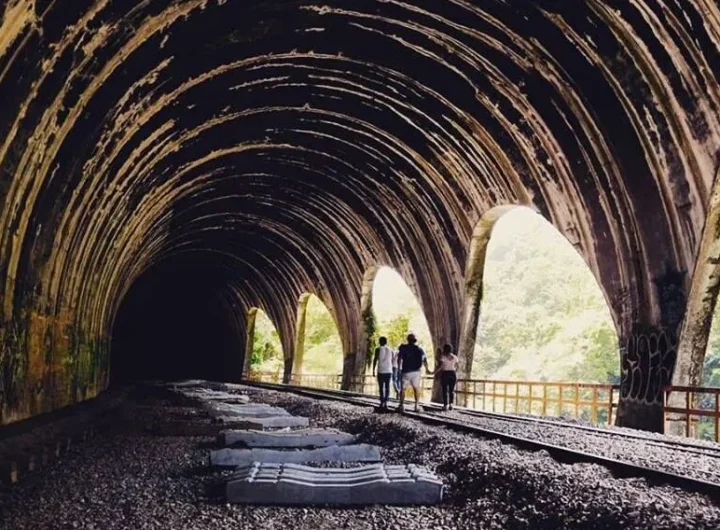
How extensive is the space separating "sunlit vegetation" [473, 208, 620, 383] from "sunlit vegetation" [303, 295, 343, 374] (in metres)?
10.1

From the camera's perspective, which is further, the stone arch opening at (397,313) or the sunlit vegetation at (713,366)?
the stone arch opening at (397,313)

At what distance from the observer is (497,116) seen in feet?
50.4

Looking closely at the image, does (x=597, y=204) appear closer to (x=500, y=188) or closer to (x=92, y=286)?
(x=500, y=188)

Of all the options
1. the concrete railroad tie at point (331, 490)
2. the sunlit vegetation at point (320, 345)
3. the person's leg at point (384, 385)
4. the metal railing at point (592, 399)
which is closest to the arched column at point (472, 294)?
the metal railing at point (592, 399)

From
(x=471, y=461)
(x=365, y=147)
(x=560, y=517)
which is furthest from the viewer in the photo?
(x=365, y=147)

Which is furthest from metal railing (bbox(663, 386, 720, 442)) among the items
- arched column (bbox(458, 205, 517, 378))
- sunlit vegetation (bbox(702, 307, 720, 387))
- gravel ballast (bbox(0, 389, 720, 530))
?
sunlit vegetation (bbox(702, 307, 720, 387))

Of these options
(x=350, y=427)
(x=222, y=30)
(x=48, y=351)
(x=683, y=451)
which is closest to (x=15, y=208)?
(x=48, y=351)

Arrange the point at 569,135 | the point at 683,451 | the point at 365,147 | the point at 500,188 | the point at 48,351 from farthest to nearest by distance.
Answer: the point at 365,147
the point at 500,188
the point at 569,135
the point at 48,351
the point at 683,451

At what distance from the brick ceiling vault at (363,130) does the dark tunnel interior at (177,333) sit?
19272 mm

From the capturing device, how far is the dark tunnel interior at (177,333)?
133 ft

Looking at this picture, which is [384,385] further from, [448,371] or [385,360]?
[448,371]

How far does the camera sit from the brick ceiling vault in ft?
28.1

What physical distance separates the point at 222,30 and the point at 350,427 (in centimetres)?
603

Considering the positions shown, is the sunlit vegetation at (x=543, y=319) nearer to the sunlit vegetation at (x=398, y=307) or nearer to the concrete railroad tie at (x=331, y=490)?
the sunlit vegetation at (x=398, y=307)
